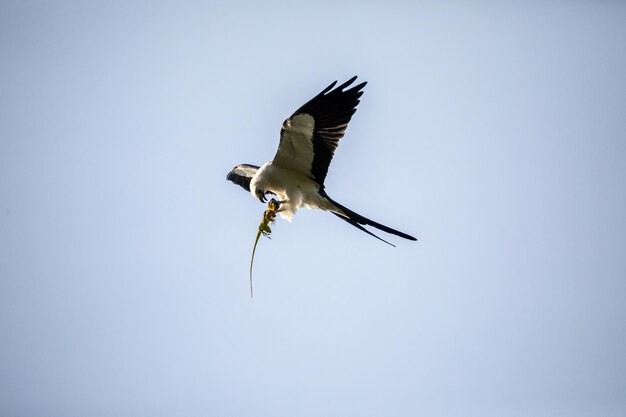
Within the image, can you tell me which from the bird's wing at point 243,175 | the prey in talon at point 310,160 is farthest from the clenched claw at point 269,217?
the bird's wing at point 243,175

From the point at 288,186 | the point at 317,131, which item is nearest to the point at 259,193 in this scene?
the point at 288,186

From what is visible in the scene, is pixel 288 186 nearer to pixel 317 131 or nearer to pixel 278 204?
pixel 278 204

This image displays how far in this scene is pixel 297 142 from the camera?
27.3 ft

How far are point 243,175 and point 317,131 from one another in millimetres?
2180

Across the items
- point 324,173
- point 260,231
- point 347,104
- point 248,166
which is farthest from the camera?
point 248,166

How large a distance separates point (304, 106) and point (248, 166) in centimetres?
222

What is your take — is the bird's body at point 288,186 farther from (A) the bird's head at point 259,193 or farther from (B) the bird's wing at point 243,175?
(B) the bird's wing at point 243,175

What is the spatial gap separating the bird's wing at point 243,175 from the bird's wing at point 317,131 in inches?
53.2

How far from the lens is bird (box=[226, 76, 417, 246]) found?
26.1 feet

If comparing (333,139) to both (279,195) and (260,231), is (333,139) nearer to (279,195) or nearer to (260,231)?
(279,195)

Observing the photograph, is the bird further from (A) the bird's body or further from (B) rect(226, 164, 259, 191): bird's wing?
(B) rect(226, 164, 259, 191): bird's wing

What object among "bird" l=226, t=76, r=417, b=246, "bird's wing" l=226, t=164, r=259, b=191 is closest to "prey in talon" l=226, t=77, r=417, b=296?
"bird" l=226, t=76, r=417, b=246

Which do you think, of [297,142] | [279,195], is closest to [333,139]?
[297,142]

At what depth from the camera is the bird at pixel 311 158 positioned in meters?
7.95
